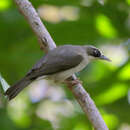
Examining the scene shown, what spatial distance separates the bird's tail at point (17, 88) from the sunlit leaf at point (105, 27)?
1.10 m

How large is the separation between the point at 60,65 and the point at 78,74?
25cm

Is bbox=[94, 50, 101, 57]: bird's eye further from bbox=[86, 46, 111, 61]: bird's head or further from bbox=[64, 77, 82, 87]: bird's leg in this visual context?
bbox=[64, 77, 82, 87]: bird's leg

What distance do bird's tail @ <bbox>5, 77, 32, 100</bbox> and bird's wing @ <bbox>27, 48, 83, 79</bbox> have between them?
2.9 inches

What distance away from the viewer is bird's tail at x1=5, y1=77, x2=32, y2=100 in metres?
4.63

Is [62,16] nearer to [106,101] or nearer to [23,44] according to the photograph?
[23,44]

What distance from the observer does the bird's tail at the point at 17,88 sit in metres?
4.63

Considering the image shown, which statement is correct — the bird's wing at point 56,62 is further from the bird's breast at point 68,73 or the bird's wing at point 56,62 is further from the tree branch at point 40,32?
the tree branch at point 40,32

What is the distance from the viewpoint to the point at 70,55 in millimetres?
5398

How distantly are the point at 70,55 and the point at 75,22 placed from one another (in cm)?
38

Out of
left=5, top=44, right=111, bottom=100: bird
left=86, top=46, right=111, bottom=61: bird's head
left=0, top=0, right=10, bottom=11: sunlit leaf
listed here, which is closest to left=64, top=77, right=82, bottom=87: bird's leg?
left=5, top=44, right=111, bottom=100: bird

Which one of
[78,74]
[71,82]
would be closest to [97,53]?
[78,74]

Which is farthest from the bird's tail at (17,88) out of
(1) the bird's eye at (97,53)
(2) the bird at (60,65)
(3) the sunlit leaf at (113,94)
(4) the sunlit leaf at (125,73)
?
Result: (1) the bird's eye at (97,53)

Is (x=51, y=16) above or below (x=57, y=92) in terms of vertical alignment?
above

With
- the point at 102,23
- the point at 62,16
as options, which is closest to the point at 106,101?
the point at 102,23
